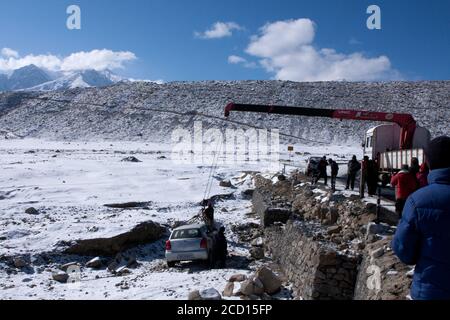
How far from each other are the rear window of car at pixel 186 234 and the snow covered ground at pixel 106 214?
3.20ft

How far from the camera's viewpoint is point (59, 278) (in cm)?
1407

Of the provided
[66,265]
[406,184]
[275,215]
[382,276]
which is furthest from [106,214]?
[382,276]

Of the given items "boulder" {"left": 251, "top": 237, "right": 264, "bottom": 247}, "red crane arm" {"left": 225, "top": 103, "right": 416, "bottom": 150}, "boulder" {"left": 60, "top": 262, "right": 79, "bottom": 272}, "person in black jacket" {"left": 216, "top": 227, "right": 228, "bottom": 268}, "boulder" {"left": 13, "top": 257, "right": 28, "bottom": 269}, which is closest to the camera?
"person in black jacket" {"left": 216, "top": 227, "right": 228, "bottom": 268}

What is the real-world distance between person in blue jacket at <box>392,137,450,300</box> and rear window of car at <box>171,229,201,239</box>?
11.4 meters

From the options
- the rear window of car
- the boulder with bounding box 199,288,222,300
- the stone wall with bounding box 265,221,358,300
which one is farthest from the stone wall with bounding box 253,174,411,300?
the rear window of car

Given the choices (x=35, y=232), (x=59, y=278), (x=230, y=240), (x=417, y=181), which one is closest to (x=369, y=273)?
(x=417, y=181)

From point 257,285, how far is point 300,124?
7714 centimetres

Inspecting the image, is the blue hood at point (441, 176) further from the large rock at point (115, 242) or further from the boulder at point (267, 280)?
the large rock at point (115, 242)

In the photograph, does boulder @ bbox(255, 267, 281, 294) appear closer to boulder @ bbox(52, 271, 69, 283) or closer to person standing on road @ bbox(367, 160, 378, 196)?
boulder @ bbox(52, 271, 69, 283)

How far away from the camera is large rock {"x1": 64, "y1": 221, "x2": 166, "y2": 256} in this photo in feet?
56.1

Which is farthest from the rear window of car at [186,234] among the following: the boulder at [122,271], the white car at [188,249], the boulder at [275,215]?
the boulder at [275,215]

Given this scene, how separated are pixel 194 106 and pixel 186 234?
8222 cm

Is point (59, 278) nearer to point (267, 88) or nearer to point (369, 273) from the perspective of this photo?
point (369, 273)

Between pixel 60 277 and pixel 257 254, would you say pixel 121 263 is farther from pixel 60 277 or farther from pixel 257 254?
pixel 257 254
